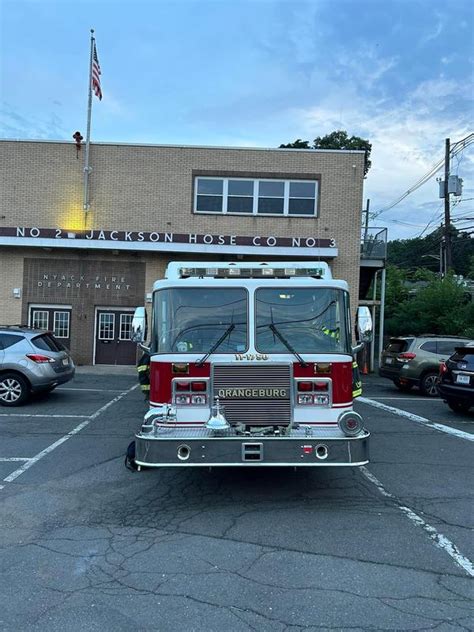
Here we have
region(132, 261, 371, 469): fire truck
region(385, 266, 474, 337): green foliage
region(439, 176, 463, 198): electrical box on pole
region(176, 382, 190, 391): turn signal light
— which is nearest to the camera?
region(132, 261, 371, 469): fire truck

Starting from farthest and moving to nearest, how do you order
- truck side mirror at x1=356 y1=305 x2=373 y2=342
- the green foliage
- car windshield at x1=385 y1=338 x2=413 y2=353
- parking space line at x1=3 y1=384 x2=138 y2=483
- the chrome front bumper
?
the green foliage → car windshield at x1=385 y1=338 x2=413 y2=353 → parking space line at x1=3 y1=384 x2=138 y2=483 → truck side mirror at x1=356 y1=305 x2=373 y2=342 → the chrome front bumper

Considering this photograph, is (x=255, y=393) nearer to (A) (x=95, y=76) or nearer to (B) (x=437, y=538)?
(B) (x=437, y=538)

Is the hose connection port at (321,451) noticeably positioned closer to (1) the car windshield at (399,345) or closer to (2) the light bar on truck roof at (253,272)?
(2) the light bar on truck roof at (253,272)

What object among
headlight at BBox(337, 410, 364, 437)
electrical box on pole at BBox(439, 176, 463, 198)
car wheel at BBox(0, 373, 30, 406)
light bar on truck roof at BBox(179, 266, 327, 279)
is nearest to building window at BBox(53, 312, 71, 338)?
car wheel at BBox(0, 373, 30, 406)

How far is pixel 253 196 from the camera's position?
19.4 meters

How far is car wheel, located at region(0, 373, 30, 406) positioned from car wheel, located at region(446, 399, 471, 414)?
8619 mm

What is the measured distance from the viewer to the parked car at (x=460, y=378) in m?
10.3

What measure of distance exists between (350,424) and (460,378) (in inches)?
250

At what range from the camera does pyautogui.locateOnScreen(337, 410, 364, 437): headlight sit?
5094mm

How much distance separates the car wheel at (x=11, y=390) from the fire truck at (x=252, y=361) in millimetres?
6184

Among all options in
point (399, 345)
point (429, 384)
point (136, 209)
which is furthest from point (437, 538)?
point (136, 209)

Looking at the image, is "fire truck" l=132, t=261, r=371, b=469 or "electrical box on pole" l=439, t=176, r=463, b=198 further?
"electrical box on pole" l=439, t=176, r=463, b=198

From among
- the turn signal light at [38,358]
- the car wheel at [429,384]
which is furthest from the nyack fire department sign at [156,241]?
the turn signal light at [38,358]

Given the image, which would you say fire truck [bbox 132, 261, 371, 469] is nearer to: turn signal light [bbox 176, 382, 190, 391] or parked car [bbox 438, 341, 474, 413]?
turn signal light [bbox 176, 382, 190, 391]
